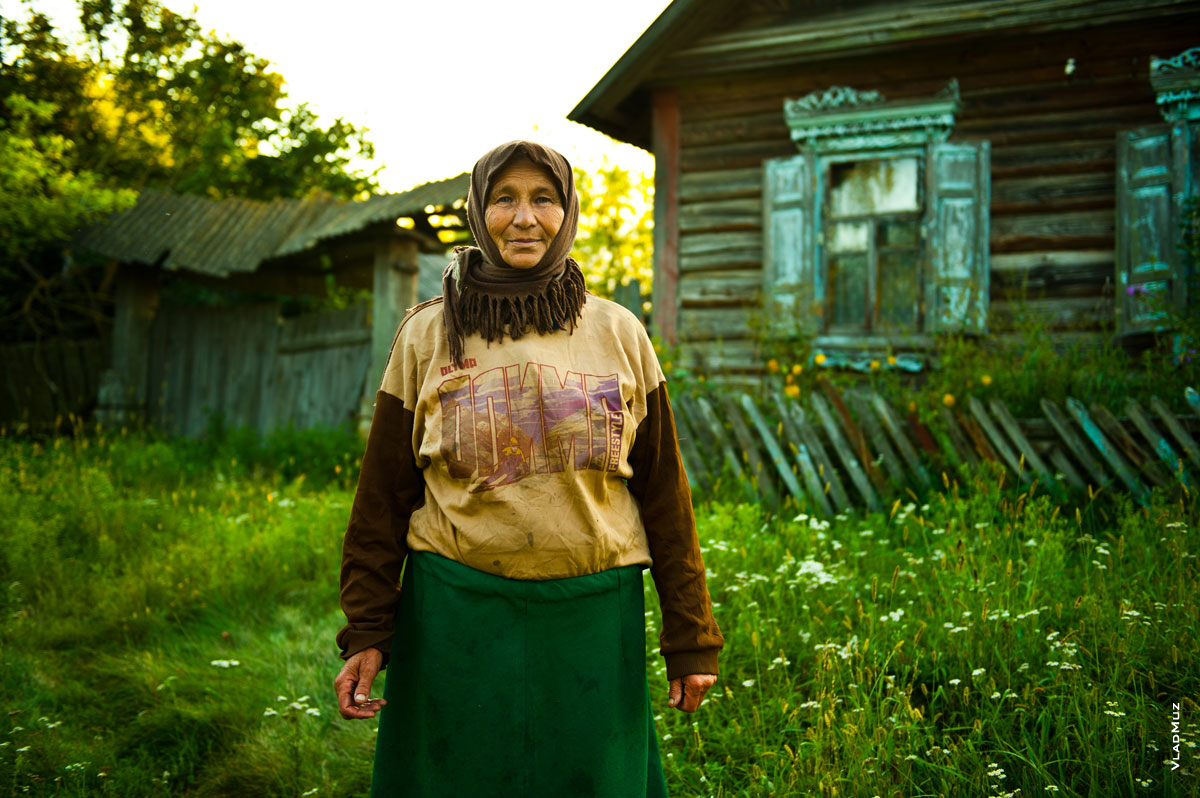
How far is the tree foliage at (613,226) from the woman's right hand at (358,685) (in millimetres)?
19313

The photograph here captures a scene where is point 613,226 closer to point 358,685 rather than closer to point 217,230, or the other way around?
point 217,230

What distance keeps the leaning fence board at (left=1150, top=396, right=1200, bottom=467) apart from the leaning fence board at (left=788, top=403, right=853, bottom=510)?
5.30ft

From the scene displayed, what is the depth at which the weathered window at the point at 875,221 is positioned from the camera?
6.69 metres

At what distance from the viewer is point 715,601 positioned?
141 inches

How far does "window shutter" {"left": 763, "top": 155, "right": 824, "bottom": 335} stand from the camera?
7.10 metres

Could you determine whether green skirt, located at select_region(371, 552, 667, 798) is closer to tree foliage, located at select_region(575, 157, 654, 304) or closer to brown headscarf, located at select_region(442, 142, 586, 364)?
brown headscarf, located at select_region(442, 142, 586, 364)

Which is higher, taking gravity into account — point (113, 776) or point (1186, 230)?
point (1186, 230)

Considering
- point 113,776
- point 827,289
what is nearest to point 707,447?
point 827,289

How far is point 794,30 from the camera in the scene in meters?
6.94

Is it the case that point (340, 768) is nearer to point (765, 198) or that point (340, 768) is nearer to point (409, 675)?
point (409, 675)

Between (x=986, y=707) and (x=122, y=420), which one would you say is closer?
(x=986, y=707)

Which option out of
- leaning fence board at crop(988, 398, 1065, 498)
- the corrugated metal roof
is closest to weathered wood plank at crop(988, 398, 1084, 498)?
leaning fence board at crop(988, 398, 1065, 498)

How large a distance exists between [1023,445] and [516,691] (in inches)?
149

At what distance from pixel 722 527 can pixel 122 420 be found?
7.60 m
